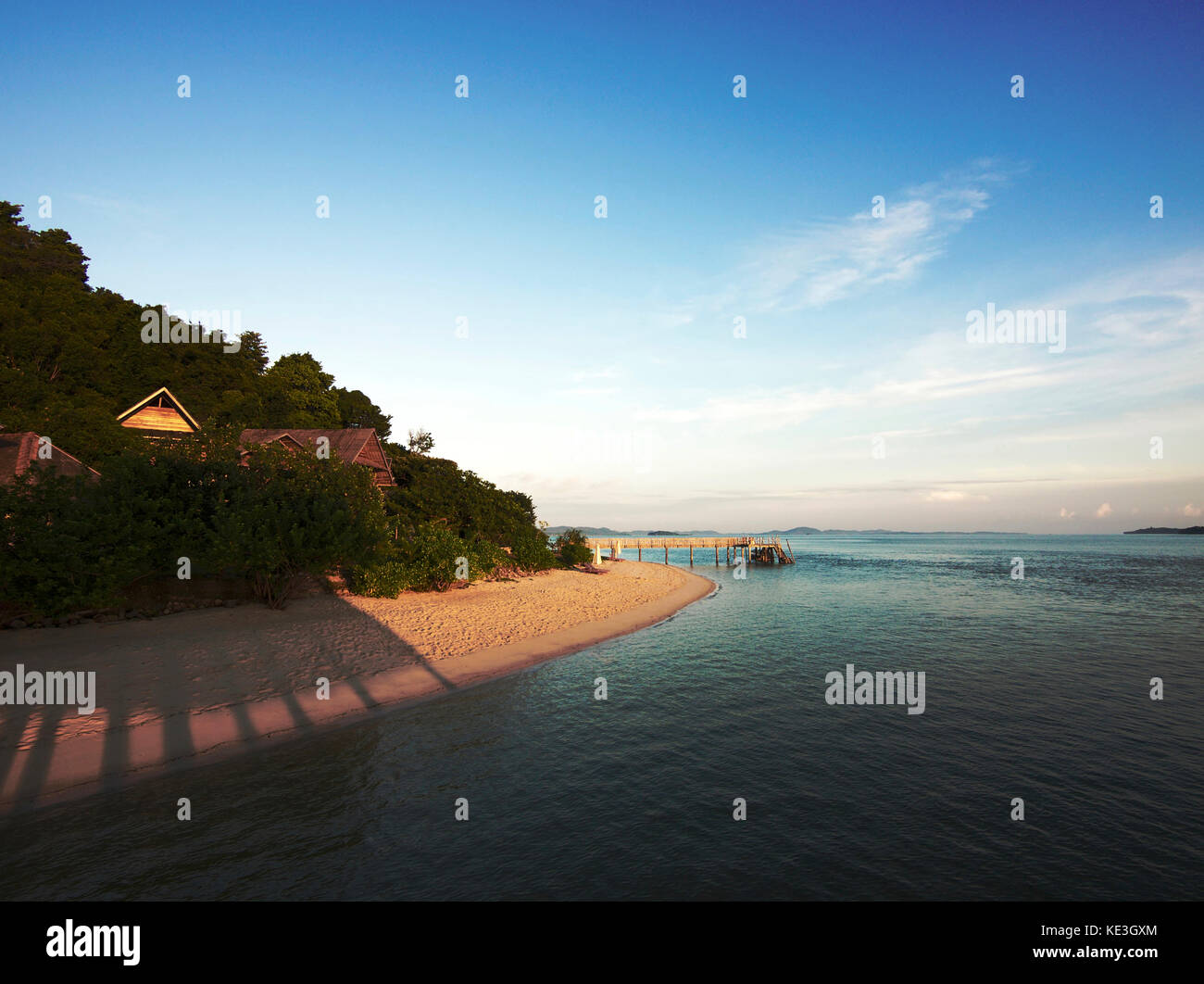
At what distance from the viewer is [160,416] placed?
32.7 m

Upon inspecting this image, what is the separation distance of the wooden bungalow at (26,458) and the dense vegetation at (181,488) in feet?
4.40

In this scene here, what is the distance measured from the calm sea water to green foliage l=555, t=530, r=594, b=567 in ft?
106

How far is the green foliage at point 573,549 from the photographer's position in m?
50.3

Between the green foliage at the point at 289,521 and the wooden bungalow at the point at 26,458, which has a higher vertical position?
the wooden bungalow at the point at 26,458

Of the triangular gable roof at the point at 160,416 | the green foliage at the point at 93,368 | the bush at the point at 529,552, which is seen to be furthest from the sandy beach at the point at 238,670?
the triangular gable roof at the point at 160,416

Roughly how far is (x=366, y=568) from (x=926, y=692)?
22192 millimetres

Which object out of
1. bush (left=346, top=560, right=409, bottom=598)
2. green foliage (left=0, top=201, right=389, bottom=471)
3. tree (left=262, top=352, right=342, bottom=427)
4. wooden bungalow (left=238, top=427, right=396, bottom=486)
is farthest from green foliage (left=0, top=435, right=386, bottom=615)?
tree (left=262, top=352, right=342, bottom=427)

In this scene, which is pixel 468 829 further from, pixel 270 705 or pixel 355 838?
pixel 270 705

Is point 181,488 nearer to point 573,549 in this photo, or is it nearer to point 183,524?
point 183,524

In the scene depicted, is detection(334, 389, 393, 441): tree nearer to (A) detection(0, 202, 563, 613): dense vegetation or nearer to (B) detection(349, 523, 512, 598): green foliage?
(A) detection(0, 202, 563, 613): dense vegetation

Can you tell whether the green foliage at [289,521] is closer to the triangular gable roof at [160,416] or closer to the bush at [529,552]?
the triangular gable roof at [160,416]

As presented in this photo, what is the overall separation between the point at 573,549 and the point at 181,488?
33.7 m

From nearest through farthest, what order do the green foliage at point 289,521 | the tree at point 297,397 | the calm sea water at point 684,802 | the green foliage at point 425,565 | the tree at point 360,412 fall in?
the calm sea water at point 684,802 < the green foliage at point 289,521 < the green foliage at point 425,565 < the tree at point 297,397 < the tree at point 360,412

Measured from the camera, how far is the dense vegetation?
15.9 meters
